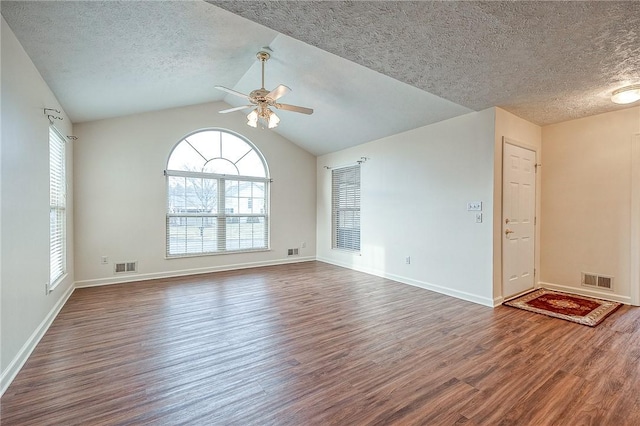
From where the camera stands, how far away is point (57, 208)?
3641 mm

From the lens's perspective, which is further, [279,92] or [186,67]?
[186,67]

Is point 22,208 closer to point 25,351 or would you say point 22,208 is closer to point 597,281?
point 25,351

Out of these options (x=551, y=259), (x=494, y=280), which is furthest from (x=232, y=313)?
(x=551, y=259)

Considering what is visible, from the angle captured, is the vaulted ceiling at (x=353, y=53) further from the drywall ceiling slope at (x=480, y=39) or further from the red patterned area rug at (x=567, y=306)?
the red patterned area rug at (x=567, y=306)

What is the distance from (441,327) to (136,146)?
17.7 feet

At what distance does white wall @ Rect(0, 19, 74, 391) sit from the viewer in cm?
206

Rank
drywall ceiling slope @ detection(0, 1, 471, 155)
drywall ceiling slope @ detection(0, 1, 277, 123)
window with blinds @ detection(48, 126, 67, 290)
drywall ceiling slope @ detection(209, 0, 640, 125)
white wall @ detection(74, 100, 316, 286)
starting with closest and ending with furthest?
drywall ceiling slope @ detection(209, 0, 640, 125), drywall ceiling slope @ detection(0, 1, 277, 123), drywall ceiling slope @ detection(0, 1, 471, 155), window with blinds @ detection(48, 126, 67, 290), white wall @ detection(74, 100, 316, 286)

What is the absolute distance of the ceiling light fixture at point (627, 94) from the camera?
9.87ft

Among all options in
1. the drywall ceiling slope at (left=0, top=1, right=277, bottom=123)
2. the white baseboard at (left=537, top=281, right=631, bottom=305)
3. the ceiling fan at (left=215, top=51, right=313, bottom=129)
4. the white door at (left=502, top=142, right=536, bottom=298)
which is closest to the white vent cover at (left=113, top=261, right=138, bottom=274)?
the drywall ceiling slope at (left=0, top=1, right=277, bottom=123)

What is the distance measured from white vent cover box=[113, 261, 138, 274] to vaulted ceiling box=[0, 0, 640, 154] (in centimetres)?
237

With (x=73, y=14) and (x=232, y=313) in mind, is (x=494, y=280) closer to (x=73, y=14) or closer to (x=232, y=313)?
(x=232, y=313)

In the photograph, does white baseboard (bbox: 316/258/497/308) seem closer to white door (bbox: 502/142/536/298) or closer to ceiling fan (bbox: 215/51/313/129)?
white door (bbox: 502/142/536/298)

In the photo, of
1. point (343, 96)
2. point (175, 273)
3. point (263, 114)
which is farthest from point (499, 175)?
point (175, 273)

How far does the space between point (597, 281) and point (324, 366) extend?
4.19 metres
